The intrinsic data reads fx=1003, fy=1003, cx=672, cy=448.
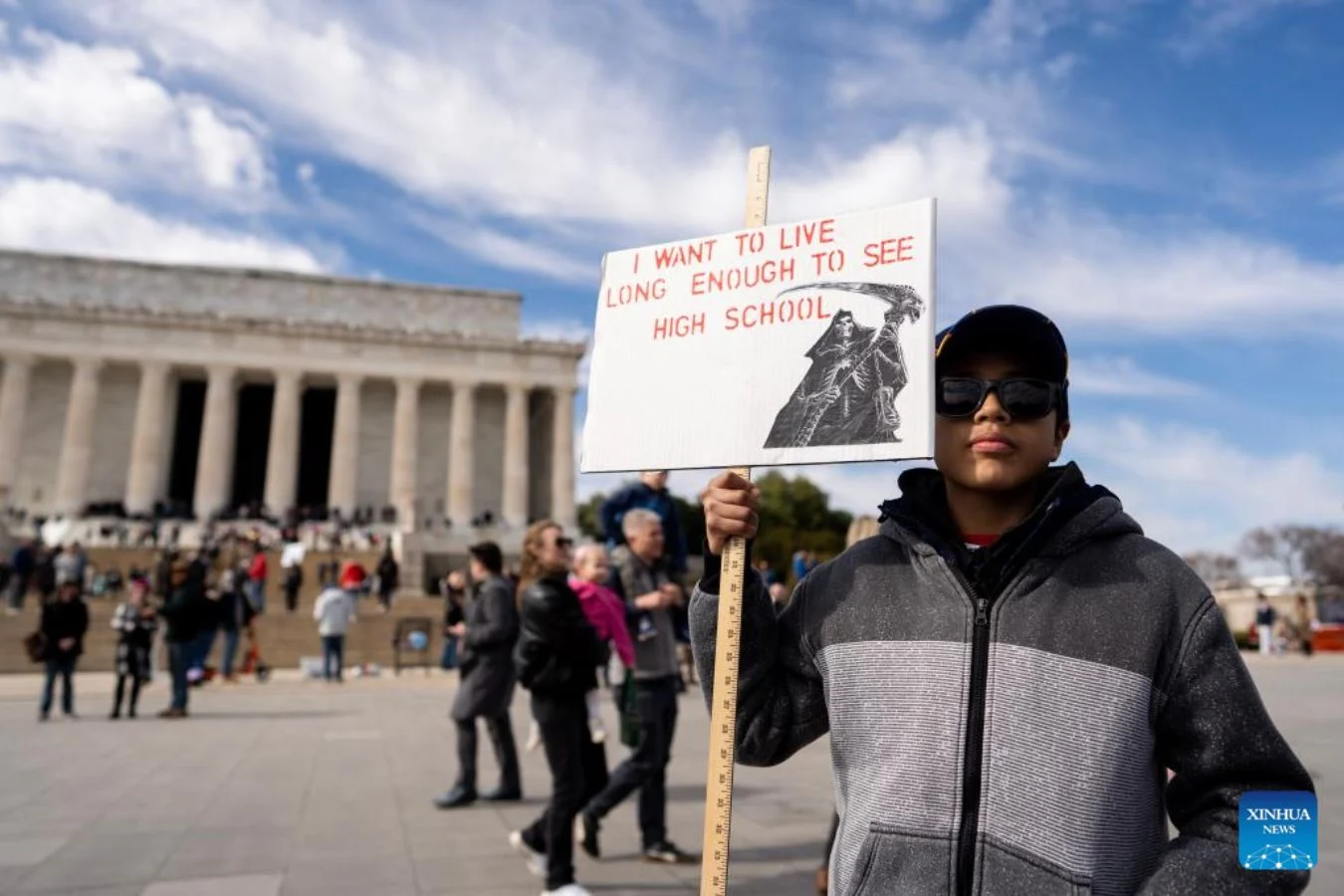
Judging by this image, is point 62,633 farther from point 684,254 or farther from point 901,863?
point 901,863

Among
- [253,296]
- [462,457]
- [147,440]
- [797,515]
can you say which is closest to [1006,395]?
[462,457]

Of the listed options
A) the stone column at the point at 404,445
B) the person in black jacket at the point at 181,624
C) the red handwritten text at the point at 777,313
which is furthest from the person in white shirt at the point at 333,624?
the stone column at the point at 404,445

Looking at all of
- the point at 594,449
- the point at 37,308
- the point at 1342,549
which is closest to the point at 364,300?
the point at 37,308

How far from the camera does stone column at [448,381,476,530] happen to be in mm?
55281

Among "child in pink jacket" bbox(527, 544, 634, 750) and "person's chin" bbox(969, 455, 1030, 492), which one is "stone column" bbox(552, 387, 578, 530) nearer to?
"child in pink jacket" bbox(527, 544, 634, 750)

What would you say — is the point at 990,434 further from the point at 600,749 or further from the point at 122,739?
the point at 122,739

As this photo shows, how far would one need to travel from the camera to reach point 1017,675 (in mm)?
2145

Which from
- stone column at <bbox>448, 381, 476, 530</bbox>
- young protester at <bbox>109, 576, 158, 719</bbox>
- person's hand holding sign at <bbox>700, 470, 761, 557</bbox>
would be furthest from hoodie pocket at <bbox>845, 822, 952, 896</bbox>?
stone column at <bbox>448, 381, 476, 530</bbox>

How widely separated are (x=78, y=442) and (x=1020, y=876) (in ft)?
190

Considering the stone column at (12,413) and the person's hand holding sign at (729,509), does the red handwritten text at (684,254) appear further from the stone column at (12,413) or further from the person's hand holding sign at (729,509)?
the stone column at (12,413)

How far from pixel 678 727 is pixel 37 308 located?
50.6 m

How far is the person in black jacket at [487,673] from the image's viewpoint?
8312mm

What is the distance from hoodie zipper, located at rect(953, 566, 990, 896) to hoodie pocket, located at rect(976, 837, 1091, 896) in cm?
3

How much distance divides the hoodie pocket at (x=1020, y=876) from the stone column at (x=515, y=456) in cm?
5422
